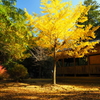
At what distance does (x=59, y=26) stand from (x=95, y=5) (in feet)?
83.2

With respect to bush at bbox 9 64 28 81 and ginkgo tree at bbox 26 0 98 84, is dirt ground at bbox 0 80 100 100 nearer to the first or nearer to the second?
bush at bbox 9 64 28 81

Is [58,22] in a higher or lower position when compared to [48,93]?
higher

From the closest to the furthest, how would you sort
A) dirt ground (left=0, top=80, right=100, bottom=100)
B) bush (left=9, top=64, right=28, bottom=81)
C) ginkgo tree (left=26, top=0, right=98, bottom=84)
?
1. dirt ground (left=0, top=80, right=100, bottom=100)
2. ginkgo tree (left=26, top=0, right=98, bottom=84)
3. bush (left=9, top=64, right=28, bottom=81)

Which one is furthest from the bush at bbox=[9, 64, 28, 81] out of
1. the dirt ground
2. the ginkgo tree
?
the ginkgo tree

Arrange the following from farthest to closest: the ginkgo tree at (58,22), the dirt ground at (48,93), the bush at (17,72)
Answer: the bush at (17,72) → the ginkgo tree at (58,22) → the dirt ground at (48,93)

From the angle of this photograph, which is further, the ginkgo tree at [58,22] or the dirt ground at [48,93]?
the ginkgo tree at [58,22]

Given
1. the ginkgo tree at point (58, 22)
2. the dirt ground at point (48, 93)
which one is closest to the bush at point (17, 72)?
the dirt ground at point (48, 93)

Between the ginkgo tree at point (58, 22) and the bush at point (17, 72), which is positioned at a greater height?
the ginkgo tree at point (58, 22)

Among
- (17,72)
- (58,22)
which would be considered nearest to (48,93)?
(58,22)

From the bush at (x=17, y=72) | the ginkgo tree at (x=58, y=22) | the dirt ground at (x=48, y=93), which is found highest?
the ginkgo tree at (x=58, y=22)

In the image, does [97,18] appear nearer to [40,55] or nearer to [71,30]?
[40,55]

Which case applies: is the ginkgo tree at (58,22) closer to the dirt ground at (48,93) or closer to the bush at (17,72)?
the dirt ground at (48,93)

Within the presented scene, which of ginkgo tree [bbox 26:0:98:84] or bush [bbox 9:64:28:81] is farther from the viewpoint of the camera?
bush [bbox 9:64:28:81]

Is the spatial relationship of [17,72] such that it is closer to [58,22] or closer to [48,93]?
[48,93]
